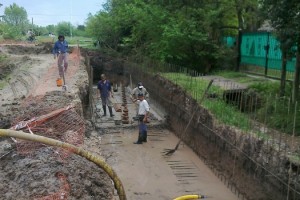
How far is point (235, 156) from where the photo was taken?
11.0m

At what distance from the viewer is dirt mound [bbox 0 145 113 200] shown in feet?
19.9

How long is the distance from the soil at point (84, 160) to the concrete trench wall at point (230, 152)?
39cm

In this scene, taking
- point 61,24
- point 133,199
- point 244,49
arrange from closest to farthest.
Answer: point 133,199
point 244,49
point 61,24

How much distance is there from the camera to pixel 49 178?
6.35m

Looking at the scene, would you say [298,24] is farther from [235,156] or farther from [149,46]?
[149,46]

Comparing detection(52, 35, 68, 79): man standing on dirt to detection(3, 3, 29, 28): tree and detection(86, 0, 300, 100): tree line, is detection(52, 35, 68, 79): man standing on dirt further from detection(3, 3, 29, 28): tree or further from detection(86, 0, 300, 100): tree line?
detection(3, 3, 29, 28): tree

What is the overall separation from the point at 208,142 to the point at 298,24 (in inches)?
180

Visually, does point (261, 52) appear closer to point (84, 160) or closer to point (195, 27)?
point (195, 27)

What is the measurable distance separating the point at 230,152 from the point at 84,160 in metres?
5.26

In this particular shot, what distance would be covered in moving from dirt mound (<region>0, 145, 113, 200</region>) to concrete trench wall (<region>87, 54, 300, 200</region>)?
Answer: 12.9 ft

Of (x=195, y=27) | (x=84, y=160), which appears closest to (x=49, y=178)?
(x=84, y=160)

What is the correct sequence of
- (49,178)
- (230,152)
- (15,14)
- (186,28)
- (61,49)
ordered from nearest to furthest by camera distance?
(49,178) → (230,152) → (61,49) → (186,28) → (15,14)

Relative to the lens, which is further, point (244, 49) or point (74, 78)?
point (244, 49)

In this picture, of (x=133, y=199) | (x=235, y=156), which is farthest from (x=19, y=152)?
(x=235, y=156)
